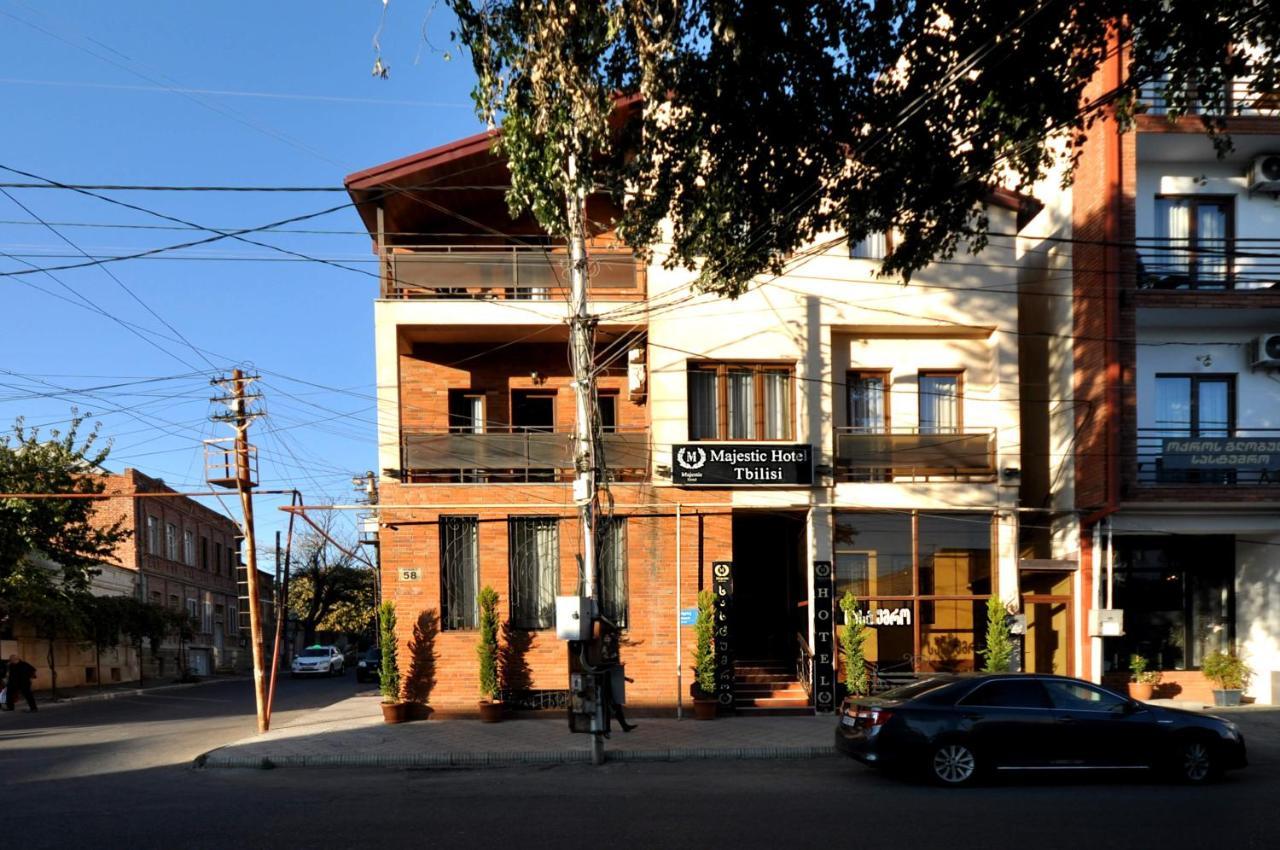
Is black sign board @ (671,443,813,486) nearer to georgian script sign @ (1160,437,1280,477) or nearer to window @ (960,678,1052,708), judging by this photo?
window @ (960,678,1052,708)

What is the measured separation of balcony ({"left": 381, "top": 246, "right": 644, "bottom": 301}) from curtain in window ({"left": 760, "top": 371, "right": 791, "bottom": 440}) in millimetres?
2834

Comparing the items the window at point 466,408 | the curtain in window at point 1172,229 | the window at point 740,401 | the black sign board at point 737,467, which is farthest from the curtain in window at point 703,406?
the curtain in window at point 1172,229

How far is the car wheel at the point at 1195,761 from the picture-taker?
10203mm

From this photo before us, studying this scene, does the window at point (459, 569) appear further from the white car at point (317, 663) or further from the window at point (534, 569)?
the white car at point (317, 663)

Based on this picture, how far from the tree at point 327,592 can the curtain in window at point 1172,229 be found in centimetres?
4380

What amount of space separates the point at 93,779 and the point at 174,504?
114 ft

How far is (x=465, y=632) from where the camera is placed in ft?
53.7

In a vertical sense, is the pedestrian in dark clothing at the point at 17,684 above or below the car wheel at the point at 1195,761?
below

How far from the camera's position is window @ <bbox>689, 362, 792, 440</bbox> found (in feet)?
55.2

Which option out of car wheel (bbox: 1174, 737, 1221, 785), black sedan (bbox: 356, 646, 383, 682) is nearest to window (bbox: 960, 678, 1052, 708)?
car wheel (bbox: 1174, 737, 1221, 785)

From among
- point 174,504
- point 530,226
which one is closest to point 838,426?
point 530,226

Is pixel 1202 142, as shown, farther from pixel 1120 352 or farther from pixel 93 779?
pixel 93 779

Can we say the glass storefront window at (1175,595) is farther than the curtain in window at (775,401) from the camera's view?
Yes

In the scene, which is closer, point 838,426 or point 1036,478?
point 838,426
